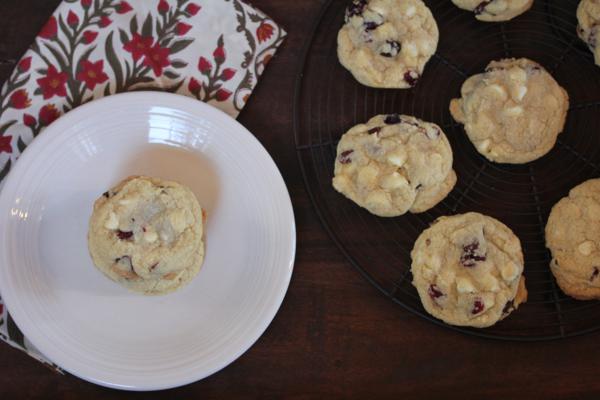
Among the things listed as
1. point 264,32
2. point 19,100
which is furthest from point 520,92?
point 19,100

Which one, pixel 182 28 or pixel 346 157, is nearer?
pixel 346 157

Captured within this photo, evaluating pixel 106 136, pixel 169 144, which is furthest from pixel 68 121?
pixel 169 144

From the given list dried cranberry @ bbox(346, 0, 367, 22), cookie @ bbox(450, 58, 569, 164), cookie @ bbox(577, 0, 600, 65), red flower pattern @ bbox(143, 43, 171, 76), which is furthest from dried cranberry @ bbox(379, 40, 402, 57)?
red flower pattern @ bbox(143, 43, 171, 76)

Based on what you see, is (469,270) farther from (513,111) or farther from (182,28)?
(182,28)

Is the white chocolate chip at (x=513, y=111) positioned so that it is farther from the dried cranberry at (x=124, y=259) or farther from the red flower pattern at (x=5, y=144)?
the red flower pattern at (x=5, y=144)

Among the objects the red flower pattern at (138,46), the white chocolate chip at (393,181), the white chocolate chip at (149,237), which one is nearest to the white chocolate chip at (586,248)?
the white chocolate chip at (393,181)

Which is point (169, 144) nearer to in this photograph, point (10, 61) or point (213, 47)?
point (213, 47)
